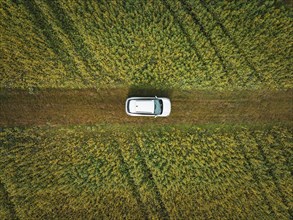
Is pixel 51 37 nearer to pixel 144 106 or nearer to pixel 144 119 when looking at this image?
pixel 144 106

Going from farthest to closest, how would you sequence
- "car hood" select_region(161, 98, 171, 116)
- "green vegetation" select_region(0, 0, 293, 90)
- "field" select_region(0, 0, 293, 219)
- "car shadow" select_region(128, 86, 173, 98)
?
"car shadow" select_region(128, 86, 173, 98)
"car hood" select_region(161, 98, 171, 116)
"field" select_region(0, 0, 293, 219)
"green vegetation" select_region(0, 0, 293, 90)

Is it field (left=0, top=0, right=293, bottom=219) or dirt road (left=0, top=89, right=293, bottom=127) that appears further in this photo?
dirt road (left=0, top=89, right=293, bottom=127)

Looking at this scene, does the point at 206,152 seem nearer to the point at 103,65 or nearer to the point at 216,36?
the point at 216,36

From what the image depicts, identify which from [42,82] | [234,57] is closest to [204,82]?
[234,57]

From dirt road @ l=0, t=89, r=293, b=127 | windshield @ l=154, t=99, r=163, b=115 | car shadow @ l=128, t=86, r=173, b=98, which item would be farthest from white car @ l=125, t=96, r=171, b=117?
dirt road @ l=0, t=89, r=293, b=127

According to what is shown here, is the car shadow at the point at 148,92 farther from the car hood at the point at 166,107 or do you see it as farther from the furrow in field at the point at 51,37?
the furrow in field at the point at 51,37

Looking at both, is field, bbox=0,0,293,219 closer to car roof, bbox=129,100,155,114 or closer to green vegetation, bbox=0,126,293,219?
green vegetation, bbox=0,126,293,219
